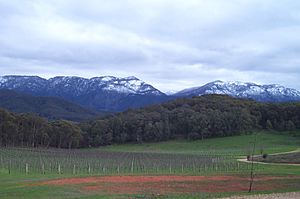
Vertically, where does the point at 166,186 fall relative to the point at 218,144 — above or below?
above

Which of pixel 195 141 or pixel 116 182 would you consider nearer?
pixel 116 182

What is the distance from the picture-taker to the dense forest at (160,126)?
15712 centimetres

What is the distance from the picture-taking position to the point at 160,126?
172875mm

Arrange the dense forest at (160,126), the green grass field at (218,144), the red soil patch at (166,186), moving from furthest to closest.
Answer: the dense forest at (160,126) → the green grass field at (218,144) → the red soil patch at (166,186)

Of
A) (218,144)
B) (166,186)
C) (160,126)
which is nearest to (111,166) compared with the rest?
(166,186)

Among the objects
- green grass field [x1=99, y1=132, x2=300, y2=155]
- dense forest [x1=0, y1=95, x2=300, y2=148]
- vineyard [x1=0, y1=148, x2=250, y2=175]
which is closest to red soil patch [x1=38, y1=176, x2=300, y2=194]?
vineyard [x1=0, y1=148, x2=250, y2=175]

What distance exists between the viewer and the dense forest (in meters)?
157

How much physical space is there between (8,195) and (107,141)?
13958 centimetres

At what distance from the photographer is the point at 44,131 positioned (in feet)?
515

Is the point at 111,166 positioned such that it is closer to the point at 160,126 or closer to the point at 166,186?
the point at 166,186

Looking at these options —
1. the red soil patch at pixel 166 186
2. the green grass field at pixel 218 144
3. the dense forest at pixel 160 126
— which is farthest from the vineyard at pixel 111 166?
the dense forest at pixel 160 126

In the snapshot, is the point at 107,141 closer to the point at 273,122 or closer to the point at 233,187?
the point at 273,122

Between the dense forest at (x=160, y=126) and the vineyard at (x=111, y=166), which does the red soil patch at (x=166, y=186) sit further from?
the dense forest at (x=160, y=126)

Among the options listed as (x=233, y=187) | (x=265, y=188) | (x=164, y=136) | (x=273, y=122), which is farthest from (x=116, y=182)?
(x=273, y=122)
